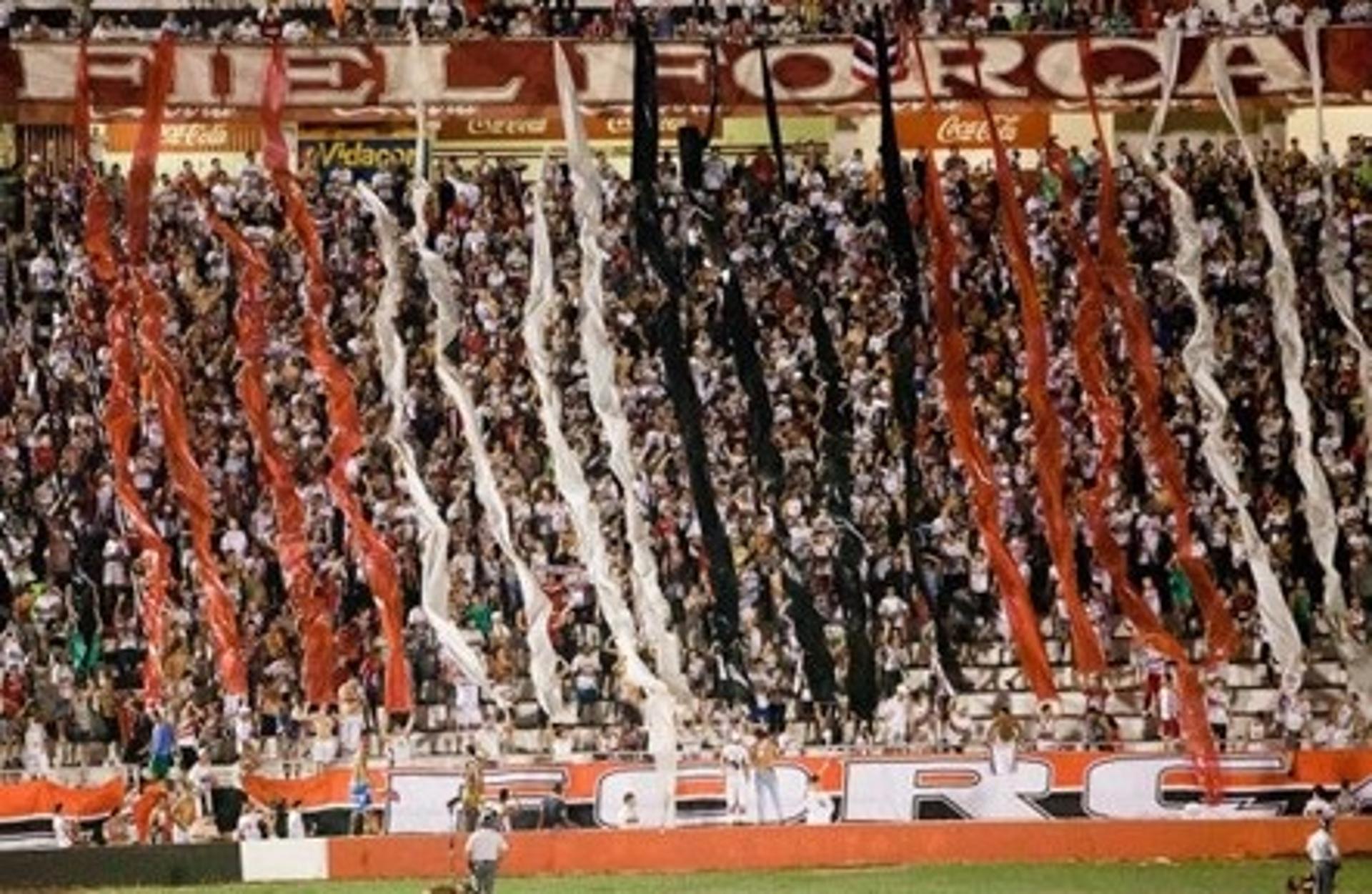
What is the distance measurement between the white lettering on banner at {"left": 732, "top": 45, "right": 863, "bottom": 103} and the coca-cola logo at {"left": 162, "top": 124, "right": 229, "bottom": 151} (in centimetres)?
911

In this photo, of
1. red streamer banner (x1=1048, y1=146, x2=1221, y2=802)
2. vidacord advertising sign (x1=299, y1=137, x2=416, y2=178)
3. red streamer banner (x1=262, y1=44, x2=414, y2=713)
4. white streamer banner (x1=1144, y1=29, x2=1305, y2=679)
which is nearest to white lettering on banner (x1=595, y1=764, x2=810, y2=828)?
red streamer banner (x1=262, y1=44, x2=414, y2=713)

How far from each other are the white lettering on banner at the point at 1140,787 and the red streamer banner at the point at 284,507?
9.11 m

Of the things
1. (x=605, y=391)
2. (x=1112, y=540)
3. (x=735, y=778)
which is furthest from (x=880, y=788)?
(x=605, y=391)

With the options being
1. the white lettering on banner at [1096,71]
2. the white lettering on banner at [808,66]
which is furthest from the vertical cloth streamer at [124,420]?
the white lettering on banner at [1096,71]

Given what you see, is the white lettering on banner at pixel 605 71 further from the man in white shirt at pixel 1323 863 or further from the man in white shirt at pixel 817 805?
the man in white shirt at pixel 1323 863

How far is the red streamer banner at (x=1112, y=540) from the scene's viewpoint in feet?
131

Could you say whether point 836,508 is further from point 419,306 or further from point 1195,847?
point 419,306

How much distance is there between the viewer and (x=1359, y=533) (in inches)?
1778

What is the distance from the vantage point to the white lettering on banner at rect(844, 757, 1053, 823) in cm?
4109

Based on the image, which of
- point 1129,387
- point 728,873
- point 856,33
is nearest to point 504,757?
point 728,873

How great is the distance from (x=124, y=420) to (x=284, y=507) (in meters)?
2.19

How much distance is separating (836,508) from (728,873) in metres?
4.54

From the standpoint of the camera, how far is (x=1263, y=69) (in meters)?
51.8

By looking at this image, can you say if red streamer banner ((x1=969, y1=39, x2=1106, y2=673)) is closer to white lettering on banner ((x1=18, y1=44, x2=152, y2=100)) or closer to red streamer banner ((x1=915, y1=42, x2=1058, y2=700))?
red streamer banner ((x1=915, y1=42, x2=1058, y2=700))
